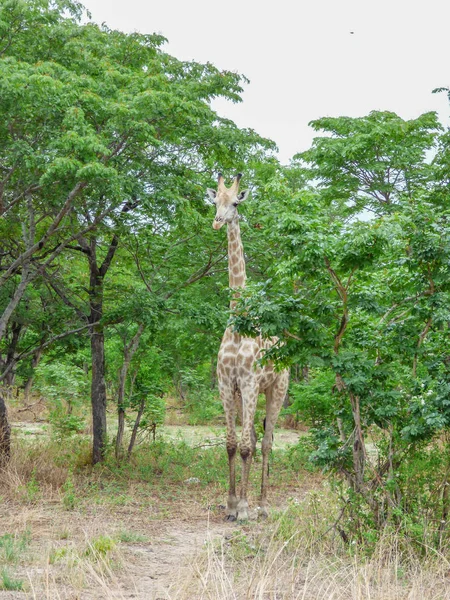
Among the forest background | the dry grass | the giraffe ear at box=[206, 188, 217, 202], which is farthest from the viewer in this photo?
the giraffe ear at box=[206, 188, 217, 202]

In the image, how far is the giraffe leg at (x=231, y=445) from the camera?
8.63 metres

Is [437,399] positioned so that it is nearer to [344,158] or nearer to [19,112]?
[19,112]

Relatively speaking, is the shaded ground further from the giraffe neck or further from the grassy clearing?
the giraffe neck

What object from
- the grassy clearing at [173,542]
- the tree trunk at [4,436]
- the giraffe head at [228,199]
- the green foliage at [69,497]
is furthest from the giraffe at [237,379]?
the tree trunk at [4,436]

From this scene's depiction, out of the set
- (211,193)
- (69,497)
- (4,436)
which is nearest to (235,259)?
(211,193)

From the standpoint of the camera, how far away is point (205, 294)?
1275 cm

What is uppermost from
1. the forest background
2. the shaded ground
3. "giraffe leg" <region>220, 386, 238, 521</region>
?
the forest background

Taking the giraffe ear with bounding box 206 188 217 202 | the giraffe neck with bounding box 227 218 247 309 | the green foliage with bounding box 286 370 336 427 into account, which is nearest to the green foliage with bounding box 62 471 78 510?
the giraffe neck with bounding box 227 218 247 309

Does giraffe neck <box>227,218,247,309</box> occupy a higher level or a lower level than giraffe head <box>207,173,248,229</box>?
lower

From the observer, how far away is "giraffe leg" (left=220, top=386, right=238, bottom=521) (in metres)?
8.63

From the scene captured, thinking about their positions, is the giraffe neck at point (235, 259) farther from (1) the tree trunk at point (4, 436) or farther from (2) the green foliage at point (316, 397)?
(1) the tree trunk at point (4, 436)

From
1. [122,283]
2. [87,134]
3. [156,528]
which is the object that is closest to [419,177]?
[122,283]

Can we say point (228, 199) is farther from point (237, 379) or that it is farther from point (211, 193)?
point (237, 379)

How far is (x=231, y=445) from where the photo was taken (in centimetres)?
889
